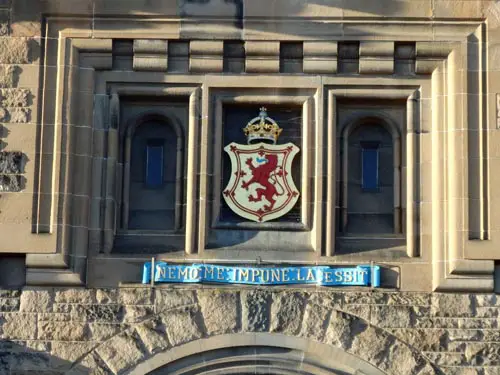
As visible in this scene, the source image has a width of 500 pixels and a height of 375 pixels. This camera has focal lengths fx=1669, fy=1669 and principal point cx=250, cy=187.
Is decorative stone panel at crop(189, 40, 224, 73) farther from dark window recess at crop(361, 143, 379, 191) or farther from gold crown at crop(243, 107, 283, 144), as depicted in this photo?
dark window recess at crop(361, 143, 379, 191)

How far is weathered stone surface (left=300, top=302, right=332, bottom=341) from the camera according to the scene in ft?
69.1

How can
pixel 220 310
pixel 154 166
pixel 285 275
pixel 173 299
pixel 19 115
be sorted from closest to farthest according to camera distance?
1. pixel 220 310
2. pixel 173 299
3. pixel 285 275
4. pixel 19 115
5. pixel 154 166

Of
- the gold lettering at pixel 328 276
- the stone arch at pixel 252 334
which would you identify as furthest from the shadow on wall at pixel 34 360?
the gold lettering at pixel 328 276

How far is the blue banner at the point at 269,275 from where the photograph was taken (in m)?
21.3

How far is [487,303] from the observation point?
832 inches

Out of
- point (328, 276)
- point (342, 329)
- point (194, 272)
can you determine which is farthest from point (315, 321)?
point (194, 272)

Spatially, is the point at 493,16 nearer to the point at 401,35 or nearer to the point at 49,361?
the point at 401,35

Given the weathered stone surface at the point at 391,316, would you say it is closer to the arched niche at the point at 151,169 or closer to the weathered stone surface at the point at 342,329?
the weathered stone surface at the point at 342,329

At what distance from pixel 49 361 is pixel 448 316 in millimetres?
5075

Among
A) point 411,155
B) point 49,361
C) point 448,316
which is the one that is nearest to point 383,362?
point 448,316

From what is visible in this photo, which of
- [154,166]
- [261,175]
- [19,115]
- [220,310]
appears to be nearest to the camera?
[220,310]

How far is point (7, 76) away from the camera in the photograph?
21.8 m

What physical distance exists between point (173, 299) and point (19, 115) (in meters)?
3.15

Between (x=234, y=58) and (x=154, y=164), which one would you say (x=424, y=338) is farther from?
(x=234, y=58)
